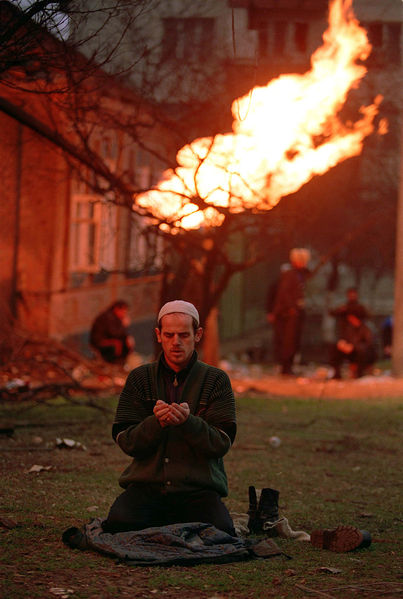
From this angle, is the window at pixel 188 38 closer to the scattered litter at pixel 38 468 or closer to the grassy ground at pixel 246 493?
the grassy ground at pixel 246 493

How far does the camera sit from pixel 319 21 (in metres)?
16.5

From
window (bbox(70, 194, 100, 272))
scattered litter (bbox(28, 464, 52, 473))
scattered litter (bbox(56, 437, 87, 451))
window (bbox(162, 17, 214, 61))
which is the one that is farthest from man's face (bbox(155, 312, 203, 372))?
window (bbox(70, 194, 100, 272))

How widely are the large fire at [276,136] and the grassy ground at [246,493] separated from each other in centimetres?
266

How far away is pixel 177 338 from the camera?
5.72 metres

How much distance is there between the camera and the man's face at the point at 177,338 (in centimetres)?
572

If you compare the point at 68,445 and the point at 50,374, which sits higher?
the point at 50,374

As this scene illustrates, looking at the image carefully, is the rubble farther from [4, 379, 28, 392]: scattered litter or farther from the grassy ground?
the grassy ground

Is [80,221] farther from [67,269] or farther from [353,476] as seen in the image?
[353,476]

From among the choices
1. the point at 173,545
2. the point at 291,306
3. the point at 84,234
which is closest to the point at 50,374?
the point at 84,234

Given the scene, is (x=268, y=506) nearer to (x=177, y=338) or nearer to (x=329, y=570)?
(x=329, y=570)

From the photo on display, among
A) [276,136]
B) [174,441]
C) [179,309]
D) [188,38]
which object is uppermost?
[188,38]

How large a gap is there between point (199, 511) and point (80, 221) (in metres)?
13.5

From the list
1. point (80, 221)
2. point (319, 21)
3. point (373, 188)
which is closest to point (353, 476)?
point (319, 21)

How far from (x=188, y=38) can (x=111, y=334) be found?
15.8ft
